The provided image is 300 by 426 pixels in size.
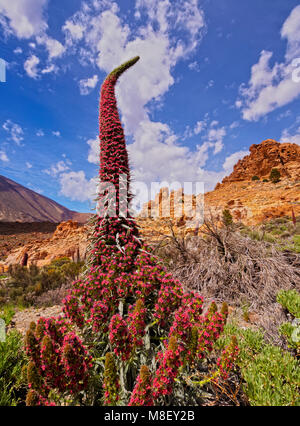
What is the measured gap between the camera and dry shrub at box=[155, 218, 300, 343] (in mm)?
3623

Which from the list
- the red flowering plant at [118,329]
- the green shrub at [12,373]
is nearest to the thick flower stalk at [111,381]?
the red flowering plant at [118,329]

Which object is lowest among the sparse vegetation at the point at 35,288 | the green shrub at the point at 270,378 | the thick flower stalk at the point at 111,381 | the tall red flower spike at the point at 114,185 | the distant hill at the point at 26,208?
the sparse vegetation at the point at 35,288

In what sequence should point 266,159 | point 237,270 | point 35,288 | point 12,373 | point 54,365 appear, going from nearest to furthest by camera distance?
1. point 54,365
2. point 12,373
3. point 237,270
4. point 35,288
5. point 266,159

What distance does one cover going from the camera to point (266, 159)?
180 feet

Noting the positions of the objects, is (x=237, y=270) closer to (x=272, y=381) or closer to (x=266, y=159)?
(x=272, y=381)

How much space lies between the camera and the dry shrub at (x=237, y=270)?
362 cm

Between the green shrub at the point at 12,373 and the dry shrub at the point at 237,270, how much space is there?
92.9 inches

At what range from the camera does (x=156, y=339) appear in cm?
172

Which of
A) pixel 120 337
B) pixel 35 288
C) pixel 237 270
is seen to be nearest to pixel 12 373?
pixel 120 337

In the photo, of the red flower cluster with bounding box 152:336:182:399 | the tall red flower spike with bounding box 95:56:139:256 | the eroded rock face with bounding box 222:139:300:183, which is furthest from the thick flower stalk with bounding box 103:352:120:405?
the eroded rock face with bounding box 222:139:300:183

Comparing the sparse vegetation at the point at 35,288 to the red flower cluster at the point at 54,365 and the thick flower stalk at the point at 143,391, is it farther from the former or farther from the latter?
the thick flower stalk at the point at 143,391

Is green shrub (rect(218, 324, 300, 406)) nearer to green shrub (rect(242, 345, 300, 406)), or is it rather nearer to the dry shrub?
green shrub (rect(242, 345, 300, 406))

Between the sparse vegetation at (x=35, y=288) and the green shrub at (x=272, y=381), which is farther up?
the green shrub at (x=272, y=381)

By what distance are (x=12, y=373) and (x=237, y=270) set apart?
3.89 metres
